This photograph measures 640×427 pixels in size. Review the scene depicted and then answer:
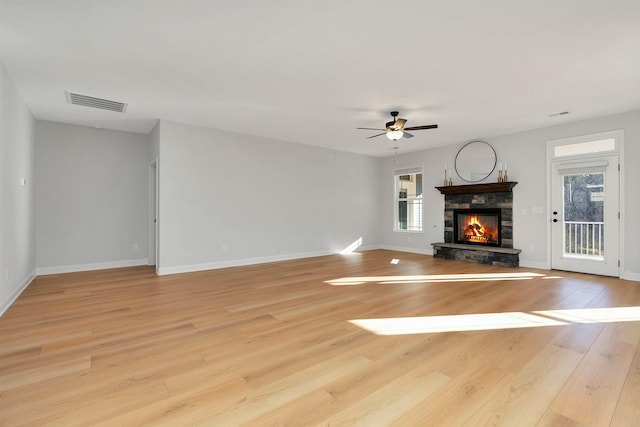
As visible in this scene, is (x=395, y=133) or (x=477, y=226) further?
(x=477, y=226)

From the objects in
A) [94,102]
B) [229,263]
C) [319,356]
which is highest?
[94,102]

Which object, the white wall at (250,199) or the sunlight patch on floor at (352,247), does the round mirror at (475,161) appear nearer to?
the white wall at (250,199)

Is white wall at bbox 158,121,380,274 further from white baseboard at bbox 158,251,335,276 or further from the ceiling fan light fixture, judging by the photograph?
the ceiling fan light fixture

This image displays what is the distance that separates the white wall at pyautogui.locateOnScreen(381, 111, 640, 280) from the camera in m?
4.73

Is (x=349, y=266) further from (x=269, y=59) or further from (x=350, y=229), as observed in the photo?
(x=269, y=59)

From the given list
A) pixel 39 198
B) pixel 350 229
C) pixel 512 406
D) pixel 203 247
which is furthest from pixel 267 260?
pixel 512 406

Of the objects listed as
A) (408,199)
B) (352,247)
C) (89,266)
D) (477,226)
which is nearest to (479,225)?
(477,226)

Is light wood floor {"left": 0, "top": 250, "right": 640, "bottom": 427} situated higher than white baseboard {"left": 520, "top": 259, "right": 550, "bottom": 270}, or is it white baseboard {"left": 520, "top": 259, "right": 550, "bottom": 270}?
white baseboard {"left": 520, "top": 259, "right": 550, "bottom": 270}

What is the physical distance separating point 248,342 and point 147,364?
0.73 metres

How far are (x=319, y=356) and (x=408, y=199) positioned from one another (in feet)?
21.5

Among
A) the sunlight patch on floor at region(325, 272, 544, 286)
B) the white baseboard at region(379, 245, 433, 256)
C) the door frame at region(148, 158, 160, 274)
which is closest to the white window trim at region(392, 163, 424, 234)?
the white baseboard at region(379, 245, 433, 256)

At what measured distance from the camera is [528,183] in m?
5.88

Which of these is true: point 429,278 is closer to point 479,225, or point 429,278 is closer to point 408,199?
point 479,225

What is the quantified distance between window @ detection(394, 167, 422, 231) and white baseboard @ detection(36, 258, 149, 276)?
620 cm
